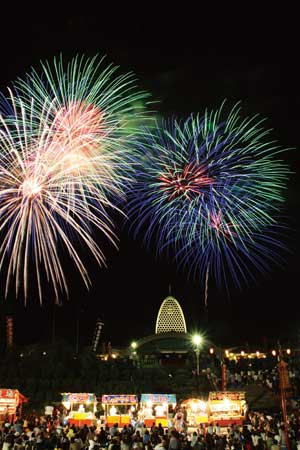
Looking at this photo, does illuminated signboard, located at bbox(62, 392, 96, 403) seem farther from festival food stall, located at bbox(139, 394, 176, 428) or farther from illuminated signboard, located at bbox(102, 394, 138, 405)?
festival food stall, located at bbox(139, 394, 176, 428)

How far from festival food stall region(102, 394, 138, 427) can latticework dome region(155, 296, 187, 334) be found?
48644mm

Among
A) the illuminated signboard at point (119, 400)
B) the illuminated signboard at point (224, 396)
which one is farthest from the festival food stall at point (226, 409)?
the illuminated signboard at point (119, 400)

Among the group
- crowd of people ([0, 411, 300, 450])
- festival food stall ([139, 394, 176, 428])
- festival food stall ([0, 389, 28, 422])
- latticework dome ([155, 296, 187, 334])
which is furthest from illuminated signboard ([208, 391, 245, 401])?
latticework dome ([155, 296, 187, 334])

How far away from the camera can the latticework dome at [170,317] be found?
7844 cm

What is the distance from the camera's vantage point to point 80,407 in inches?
1137

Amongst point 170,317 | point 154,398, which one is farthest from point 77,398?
point 170,317

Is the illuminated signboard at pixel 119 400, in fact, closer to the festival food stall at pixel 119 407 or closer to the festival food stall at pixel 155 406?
the festival food stall at pixel 119 407

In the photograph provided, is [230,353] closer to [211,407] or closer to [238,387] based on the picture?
[238,387]

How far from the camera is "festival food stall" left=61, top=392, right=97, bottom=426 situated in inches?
1088

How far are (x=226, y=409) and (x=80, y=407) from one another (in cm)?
842

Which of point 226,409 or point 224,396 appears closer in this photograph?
point 226,409

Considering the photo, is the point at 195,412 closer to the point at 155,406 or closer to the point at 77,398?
the point at 155,406

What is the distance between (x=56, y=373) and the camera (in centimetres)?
3916

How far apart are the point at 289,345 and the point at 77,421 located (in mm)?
29308
